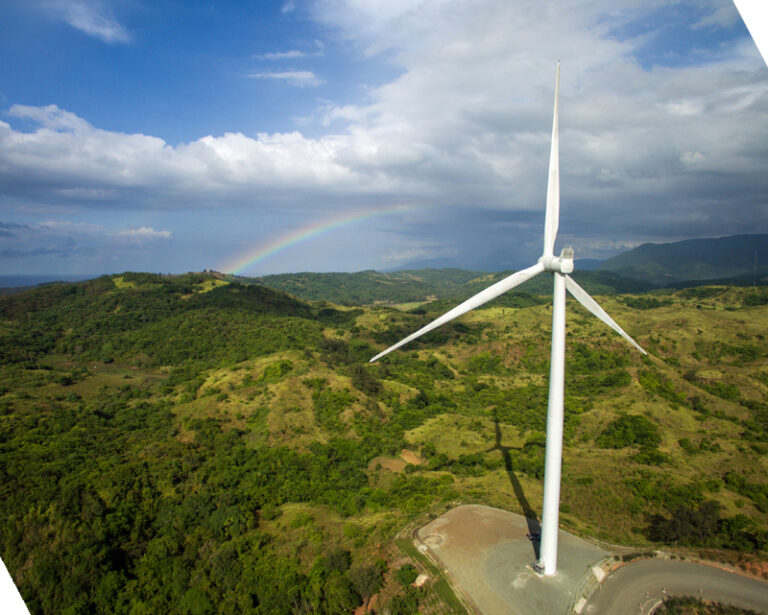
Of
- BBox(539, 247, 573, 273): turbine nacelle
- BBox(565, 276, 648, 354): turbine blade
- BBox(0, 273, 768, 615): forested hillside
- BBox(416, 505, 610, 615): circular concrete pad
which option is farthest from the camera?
BBox(0, 273, 768, 615): forested hillside

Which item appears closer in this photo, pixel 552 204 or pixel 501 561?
pixel 552 204

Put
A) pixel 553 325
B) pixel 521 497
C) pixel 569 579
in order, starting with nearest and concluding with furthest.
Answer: pixel 553 325 → pixel 569 579 → pixel 521 497

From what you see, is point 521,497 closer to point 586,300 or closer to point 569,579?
point 569,579

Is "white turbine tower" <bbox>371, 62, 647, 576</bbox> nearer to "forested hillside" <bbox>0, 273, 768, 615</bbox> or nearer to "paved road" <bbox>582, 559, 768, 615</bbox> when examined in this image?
"paved road" <bbox>582, 559, 768, 615</bbox>

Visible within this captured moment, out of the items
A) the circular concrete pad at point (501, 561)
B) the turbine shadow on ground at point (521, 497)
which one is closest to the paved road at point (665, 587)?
the circular concrete pad at point (501, 561)

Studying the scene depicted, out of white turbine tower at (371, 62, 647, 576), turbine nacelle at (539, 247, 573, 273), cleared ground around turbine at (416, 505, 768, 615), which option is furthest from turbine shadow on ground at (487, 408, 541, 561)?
turbine nacelle at (539, 247, 573, 273)

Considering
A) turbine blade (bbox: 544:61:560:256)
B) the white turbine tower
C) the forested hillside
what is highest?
turbine blade (bbox: 544:61:560:256)

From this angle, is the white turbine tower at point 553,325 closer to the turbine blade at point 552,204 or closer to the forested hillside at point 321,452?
the turbine blade at point 552,204

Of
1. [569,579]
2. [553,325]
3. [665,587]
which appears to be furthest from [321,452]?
[553,325]
